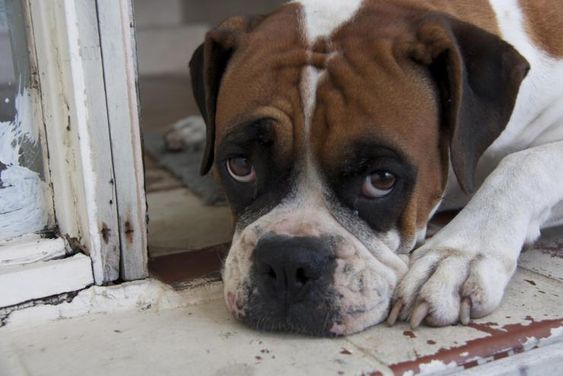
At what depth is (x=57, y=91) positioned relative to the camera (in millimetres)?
2068

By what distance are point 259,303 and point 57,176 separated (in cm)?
73

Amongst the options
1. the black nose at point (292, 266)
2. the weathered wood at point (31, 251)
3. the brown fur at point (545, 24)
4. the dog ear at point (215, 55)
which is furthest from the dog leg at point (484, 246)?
the weathered wood at point (31, 251)

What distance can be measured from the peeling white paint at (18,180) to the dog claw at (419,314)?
42.1 inches

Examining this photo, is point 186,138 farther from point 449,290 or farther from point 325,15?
point 449,290

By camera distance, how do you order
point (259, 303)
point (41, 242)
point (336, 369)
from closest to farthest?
point (336, 369) → point (259, 303) → point (41, 242)

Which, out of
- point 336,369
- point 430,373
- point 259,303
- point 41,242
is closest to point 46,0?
point 41,242

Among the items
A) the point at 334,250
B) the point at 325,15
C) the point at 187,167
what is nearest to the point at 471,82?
the point at 325,15

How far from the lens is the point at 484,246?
1.94 m

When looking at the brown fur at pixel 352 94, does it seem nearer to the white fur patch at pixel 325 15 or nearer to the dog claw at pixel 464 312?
the white fur patch at pixel 325 15

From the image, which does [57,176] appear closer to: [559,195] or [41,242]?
[41,242]

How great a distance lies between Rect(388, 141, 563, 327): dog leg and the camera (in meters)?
1.83

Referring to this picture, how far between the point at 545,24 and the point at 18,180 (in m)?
1.64

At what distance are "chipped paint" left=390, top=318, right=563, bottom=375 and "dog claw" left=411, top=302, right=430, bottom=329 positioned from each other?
108 mm

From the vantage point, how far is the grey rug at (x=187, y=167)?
10.6 feet
